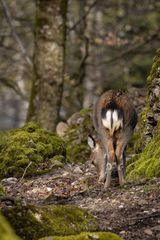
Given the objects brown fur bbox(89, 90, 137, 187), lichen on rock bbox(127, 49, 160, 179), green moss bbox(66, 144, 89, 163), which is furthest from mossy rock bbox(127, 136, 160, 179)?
green moss bbox(66, 144, 89, 163)

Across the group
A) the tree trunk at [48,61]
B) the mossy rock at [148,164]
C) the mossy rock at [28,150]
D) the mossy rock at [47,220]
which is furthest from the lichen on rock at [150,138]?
the tree trunk at [48,61]

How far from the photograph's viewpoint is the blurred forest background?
15.7 metres

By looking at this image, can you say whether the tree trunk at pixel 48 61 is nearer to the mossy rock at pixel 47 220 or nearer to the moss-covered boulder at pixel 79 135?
the moss-covered boulder at pixel 79 135

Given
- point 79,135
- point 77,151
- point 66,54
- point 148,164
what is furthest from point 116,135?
point 66,54

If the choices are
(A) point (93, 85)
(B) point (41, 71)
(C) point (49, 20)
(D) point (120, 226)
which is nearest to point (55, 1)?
(C) point (49, 20)

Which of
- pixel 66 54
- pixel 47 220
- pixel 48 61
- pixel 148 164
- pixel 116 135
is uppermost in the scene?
pixel 66 54

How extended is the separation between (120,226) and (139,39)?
18.1 metres

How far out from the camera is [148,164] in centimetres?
809

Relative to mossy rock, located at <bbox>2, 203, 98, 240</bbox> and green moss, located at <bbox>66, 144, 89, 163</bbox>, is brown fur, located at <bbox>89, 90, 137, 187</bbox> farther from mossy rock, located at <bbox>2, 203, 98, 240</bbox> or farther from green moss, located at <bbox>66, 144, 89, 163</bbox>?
green moss, located at <bbox>66, 144, 89, 163</bbox>

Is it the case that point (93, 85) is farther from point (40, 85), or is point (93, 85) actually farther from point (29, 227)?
point (29, 227)

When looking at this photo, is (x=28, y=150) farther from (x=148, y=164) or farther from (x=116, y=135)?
(x=148, y=164)

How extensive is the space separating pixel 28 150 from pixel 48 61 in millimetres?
6313

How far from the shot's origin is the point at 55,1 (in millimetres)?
15414

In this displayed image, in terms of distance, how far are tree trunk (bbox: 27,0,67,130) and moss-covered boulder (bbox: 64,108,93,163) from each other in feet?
6.17
